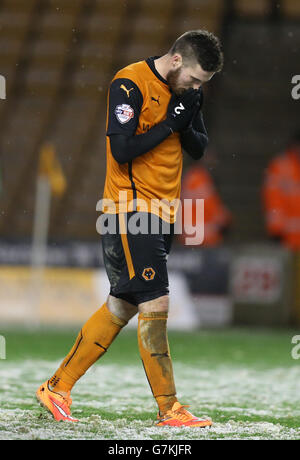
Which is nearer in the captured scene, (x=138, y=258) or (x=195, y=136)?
(x=138, y=258)

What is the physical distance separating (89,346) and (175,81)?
1.18 metres

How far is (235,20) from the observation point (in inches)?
678

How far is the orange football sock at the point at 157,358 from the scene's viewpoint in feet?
12.8

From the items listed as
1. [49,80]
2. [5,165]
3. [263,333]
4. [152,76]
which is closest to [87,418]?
[152,76]

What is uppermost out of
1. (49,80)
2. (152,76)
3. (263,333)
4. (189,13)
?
(189,13)

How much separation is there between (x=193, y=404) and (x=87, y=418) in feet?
2.80

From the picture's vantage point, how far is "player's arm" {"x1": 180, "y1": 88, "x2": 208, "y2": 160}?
4082mm

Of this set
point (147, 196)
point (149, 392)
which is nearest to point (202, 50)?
point (147, 196)

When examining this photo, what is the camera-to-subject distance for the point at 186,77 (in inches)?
154

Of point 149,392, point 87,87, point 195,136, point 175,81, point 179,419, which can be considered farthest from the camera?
point 87,87

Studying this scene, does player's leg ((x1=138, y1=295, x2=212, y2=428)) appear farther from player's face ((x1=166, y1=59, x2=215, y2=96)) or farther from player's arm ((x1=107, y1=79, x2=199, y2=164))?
player's face ((x1=166, y1=59, x2=215, y2=96))

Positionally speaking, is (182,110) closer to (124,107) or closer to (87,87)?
(124,107)

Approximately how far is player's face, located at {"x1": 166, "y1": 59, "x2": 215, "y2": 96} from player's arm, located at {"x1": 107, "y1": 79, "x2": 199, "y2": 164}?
0.20ft
